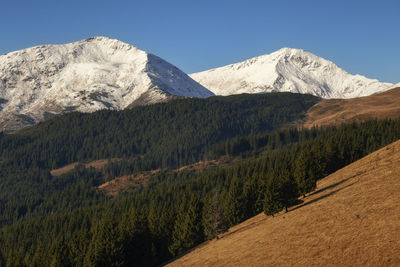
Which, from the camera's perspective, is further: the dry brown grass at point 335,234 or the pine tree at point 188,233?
the pine tree at point 188,233

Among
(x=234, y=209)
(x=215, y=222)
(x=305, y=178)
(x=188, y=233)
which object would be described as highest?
(x=305, y=178)

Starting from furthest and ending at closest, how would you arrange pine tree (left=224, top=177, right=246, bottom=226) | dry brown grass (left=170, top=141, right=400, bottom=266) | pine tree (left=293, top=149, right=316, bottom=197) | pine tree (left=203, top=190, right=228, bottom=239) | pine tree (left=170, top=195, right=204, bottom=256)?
1. pine tree (left=224, top=177, right=246, bottom=226)
2. pine tree (left=170, top=195, right=204, bottom=256)
3. pine tree (left=293, top=149, right=316, bottom=197)
4. pine tree (left=203, top=190, right=228, bottom=239)
5. dry brown grass (left=170, top=141, right=400, bottom=266)

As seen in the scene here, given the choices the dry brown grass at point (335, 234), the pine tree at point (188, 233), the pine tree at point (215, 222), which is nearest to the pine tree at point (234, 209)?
the pine tree at point (188, 233)

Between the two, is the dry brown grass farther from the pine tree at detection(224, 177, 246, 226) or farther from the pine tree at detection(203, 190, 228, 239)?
the pine tree at detection(224, 177, 246, 226)

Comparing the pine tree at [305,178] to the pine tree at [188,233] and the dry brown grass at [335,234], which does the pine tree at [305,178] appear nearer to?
the dry brown grass at [335,234]

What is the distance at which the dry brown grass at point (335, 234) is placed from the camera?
176 feet

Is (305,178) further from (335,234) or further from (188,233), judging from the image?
(335,234)

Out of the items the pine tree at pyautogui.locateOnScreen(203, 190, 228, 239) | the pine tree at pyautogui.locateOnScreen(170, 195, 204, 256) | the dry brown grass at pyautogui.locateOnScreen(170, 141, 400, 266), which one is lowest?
the pine tree at pyautogui.locateOnScreen(170, 195, 204, 256)

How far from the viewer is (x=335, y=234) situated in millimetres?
59812

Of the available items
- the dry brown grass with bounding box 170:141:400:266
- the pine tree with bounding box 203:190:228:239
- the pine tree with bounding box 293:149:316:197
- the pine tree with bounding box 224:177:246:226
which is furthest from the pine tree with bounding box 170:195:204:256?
the pine tree with bounding box 293:149:316:197

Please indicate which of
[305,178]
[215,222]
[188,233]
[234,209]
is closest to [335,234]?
[215,222]

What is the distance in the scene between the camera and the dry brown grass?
53562 millimetres

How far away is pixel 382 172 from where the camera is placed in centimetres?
8500

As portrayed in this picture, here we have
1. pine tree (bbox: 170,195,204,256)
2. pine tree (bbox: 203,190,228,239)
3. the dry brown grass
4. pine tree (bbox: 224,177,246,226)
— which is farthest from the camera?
pine tree (bbox: 224,177,246,226)
